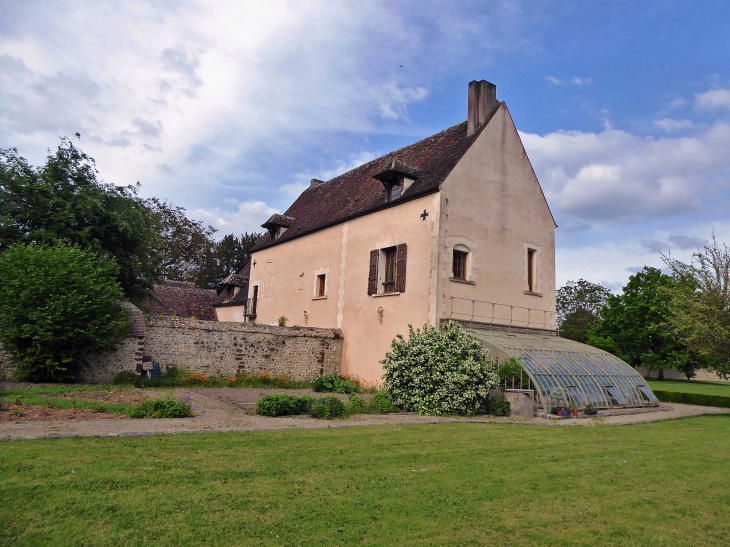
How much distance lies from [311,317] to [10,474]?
16.5 m

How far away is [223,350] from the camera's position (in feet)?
53.7

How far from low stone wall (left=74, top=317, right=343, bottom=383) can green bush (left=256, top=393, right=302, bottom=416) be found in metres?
5.79

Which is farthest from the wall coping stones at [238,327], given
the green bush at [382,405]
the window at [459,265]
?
the green bush at [382,405]

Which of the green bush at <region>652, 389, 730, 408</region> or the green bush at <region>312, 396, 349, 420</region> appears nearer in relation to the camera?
the green bush at <region>312, 396, 349, 420</region>

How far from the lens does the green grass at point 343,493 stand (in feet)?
12.7

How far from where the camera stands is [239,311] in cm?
2812

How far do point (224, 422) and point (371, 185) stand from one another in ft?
44.5

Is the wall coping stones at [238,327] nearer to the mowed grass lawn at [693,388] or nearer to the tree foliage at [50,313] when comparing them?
the tree foliage at [50,313]

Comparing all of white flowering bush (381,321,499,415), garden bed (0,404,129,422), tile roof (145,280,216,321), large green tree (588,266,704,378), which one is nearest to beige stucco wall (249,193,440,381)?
white flowering bush (381,321,499,415)

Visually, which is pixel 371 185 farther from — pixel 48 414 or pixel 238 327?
pixel 48 414

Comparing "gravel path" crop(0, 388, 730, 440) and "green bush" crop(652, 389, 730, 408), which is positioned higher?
"green bush" crop(652, 389, 730, 408)

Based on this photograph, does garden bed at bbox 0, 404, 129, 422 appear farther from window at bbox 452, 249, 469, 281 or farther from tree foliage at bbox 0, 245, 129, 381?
window at bbox 452, 249, 469, 281

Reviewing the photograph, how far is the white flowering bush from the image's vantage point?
12281 mm

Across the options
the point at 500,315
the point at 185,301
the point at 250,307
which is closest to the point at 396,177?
the point at 500,315
